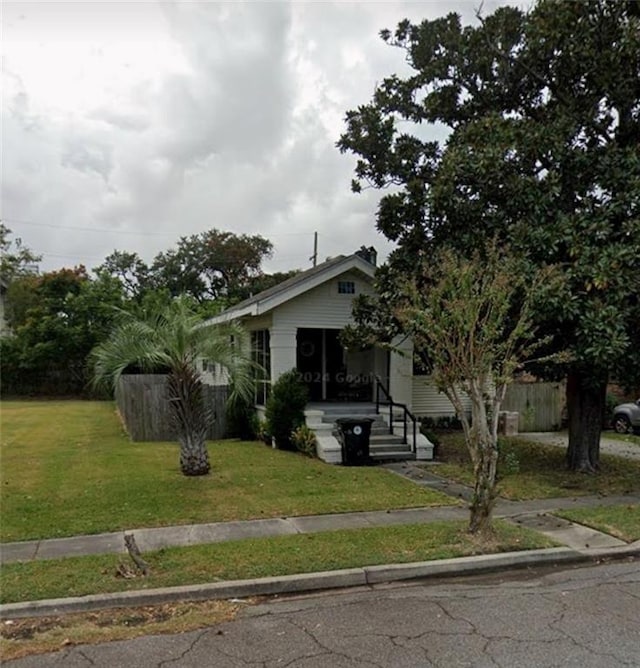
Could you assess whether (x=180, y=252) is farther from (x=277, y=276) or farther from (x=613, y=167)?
(x=613, y=167)

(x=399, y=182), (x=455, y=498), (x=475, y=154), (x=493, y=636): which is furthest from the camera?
(x=399, y=182)

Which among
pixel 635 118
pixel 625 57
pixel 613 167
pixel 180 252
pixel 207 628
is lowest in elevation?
pixel 207 628

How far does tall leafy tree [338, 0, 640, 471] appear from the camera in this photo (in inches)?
356

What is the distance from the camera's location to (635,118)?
10.1m

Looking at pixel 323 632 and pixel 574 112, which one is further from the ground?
pixel 574 112

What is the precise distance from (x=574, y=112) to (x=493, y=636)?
8.88m

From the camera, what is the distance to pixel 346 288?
14414 millimetres

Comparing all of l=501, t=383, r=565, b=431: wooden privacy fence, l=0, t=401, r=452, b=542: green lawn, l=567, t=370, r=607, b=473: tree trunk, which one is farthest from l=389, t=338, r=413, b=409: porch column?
l=501, t=383, r=565, b=431: wooden privacy fence

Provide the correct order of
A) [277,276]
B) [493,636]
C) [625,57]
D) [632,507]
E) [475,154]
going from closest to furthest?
[493,636]
[632,507]
[625,57]
[475,154]
[277,276]

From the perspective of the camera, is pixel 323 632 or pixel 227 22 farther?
pixel 227 22

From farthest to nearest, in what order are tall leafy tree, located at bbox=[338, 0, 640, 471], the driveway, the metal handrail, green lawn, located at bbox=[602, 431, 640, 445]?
green lawn, located at bbox=[602, 431, 640, 445], the driveway, the metal handrail, tall leafy tree, located at bbox=[338, 0, 640, 471]

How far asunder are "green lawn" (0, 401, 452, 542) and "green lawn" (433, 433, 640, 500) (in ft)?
4.54

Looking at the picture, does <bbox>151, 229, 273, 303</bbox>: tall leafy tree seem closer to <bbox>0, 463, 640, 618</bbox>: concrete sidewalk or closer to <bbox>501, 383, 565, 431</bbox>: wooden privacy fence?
<bbox>501, 383, 565, 431</bbox>: wooden privacy fence

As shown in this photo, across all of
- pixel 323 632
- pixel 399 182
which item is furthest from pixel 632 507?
pixel 399 182
